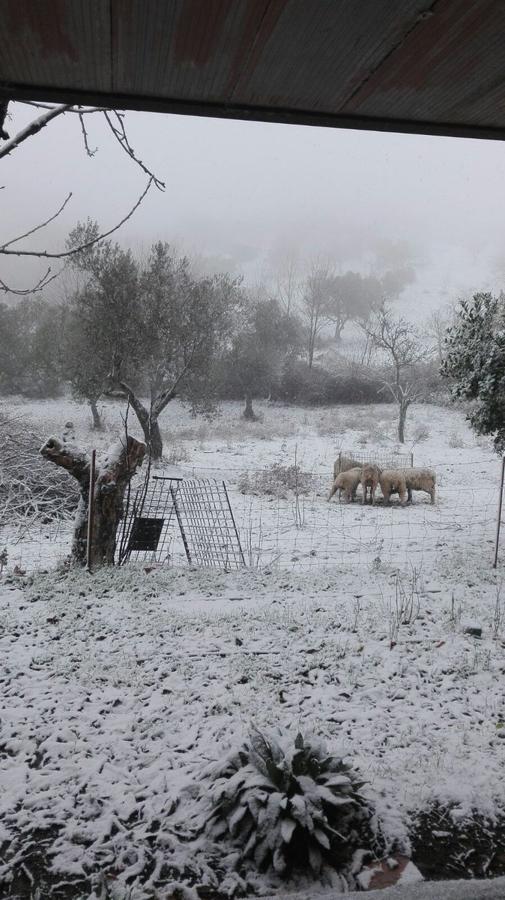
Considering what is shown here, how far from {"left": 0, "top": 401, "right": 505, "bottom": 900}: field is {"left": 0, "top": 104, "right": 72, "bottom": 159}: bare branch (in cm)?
291

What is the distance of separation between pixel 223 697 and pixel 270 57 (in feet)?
10.8

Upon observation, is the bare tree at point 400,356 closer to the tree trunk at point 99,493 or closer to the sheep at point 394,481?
the sheep at point 394,481

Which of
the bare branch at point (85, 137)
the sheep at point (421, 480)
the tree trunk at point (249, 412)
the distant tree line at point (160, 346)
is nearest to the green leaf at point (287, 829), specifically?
the bare branch at point (85, 137)

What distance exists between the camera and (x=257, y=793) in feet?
7.34

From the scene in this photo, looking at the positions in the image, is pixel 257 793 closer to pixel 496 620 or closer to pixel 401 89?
pixel 401 89

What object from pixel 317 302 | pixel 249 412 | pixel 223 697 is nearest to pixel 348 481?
pixel 223 697

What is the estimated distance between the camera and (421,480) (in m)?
10.8

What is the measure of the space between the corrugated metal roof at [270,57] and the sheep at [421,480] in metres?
10.00

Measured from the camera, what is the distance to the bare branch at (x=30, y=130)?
2236 millimetres

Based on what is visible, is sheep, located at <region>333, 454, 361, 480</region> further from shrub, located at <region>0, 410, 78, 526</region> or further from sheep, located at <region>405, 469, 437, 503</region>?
shrub, located at <region>0, 410, 78, 526</region>

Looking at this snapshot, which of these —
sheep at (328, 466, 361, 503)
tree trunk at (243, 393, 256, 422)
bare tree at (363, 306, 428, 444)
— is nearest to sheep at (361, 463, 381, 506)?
sheep at (328, 466, 361, 503)

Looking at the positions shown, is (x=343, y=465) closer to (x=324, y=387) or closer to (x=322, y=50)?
(x=324, y=387)

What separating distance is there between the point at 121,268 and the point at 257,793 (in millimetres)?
14004

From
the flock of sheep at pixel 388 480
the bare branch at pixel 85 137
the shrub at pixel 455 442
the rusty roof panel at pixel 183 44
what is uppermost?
the bare branch at pixel 85 137
